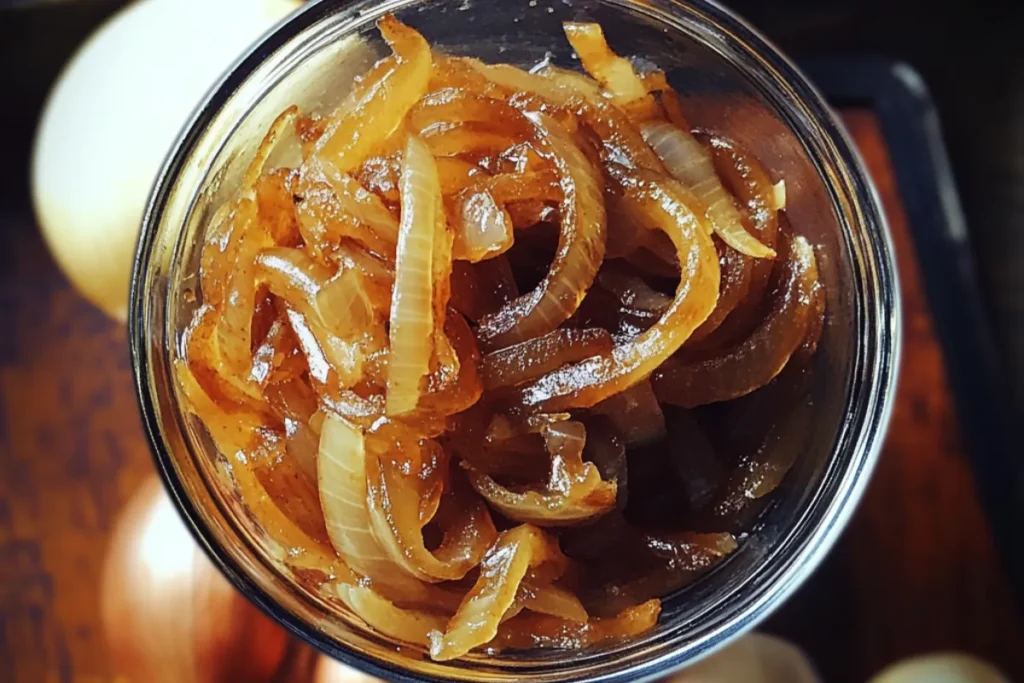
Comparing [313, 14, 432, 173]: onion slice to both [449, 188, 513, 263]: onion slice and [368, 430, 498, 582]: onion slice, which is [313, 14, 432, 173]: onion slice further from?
[368, 430, 498, 582]: onion slice

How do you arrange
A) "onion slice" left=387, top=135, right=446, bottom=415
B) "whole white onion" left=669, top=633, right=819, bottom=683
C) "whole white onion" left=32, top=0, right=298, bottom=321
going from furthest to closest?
"whole white onion" left=32, top=0, right=298, bottom=321 → "whole white onion" left=669, top=633, right=819, bottom=683 → "onion slice" left=387, top=135, right=446, bottom=415

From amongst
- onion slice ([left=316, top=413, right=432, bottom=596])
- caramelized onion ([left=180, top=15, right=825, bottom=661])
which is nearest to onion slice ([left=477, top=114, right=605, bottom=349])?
caramelized onion ([left=180, top=15, right=825, bottom=661])

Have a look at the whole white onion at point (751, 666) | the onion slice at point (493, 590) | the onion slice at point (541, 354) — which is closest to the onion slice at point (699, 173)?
the onion slice at point (541, 354)

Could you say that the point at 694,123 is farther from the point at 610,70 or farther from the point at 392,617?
the point at 392,617

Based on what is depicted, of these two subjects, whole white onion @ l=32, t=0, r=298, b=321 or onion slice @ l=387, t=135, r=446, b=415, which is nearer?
onion slice @ l=387, t=135, r=446, b=415

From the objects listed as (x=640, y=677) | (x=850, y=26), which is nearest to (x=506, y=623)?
(x=640, y=677)

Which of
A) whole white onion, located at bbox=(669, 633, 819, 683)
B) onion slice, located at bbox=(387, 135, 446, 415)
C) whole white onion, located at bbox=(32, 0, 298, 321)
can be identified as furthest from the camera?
whole white onion, located at bbox=(32, 0, 298, 321)

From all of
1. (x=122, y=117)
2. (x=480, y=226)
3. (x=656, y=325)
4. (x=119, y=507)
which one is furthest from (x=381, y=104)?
(x=119, y=507)

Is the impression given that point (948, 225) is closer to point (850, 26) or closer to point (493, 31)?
point (850, 26)
